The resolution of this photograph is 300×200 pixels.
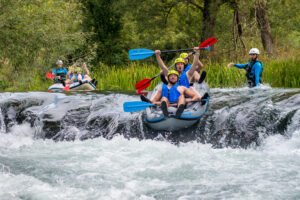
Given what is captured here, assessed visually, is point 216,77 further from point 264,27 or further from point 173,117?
point 173,117

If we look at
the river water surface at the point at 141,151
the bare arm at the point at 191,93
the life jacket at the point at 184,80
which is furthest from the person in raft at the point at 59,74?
the bare arm at the point at 191,93

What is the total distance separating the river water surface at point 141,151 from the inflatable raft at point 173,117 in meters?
0.16

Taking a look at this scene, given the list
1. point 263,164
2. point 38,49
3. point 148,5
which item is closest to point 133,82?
point 38,49

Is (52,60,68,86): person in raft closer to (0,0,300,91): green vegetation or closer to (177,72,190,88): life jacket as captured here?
(0,0,300,91): green vegetation

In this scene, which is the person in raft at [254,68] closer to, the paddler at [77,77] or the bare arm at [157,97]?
the bare arm at [157,97]

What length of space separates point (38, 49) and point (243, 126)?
27.1 feet

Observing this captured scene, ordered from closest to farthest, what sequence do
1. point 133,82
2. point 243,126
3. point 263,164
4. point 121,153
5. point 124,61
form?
point 263,164, point 121,153, point 243,126, point 133,82, point 124,61

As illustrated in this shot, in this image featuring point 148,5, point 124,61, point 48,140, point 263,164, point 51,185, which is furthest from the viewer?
point 124,61

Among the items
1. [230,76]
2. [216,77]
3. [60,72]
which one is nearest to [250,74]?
[230,76]

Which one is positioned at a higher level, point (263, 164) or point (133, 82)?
point (133, 82)

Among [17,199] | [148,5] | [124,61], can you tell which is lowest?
[17,199]

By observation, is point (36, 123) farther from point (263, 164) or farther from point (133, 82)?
point (133, 82)

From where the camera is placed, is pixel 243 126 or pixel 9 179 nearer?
pixel 9 179

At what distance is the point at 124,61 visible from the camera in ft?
63.7
